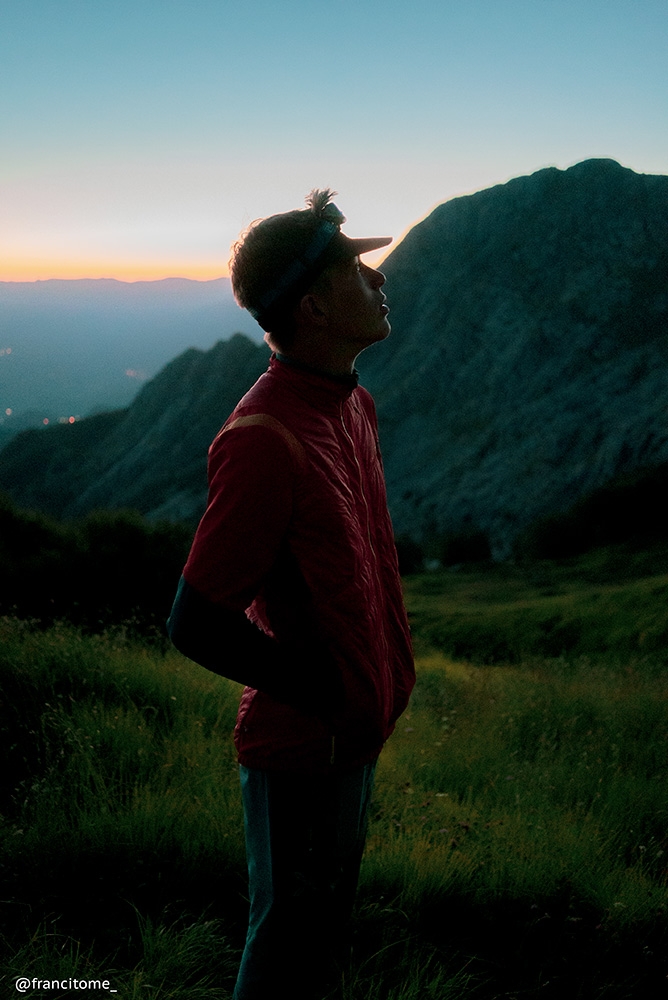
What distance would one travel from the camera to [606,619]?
19.0 meters

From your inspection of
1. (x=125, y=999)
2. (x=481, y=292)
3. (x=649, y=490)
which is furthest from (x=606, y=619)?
(x=481, y=292)

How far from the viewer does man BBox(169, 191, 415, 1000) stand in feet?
5.00

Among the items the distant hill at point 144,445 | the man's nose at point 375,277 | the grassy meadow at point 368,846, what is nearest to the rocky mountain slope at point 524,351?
the distant hill at point 144,445

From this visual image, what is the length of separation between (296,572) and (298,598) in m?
0.06

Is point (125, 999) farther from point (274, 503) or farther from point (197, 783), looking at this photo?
point (274, 503)

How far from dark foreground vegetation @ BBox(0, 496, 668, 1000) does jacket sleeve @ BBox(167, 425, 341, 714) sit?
48.8 inches

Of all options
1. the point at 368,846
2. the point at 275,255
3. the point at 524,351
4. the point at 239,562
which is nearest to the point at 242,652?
the point at 239,562

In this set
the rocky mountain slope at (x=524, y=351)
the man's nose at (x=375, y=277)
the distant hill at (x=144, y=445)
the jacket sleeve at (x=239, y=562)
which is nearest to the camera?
the jacket sleeve at (x=239, y=562)

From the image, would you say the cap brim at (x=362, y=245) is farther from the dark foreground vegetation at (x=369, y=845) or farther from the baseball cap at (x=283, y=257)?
the dark foreground vegetation at (x=369, y=845)

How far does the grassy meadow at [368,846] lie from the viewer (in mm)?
2408

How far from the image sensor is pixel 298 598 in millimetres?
1669

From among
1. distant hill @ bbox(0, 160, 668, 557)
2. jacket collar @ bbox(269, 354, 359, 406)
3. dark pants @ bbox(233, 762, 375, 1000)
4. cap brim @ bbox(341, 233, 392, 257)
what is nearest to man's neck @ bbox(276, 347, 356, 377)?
jacket collar @ bbox(269, 354, 359, 406)

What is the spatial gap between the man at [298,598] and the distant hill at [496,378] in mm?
44593

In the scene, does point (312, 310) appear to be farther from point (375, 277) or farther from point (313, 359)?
point (375, 277)
